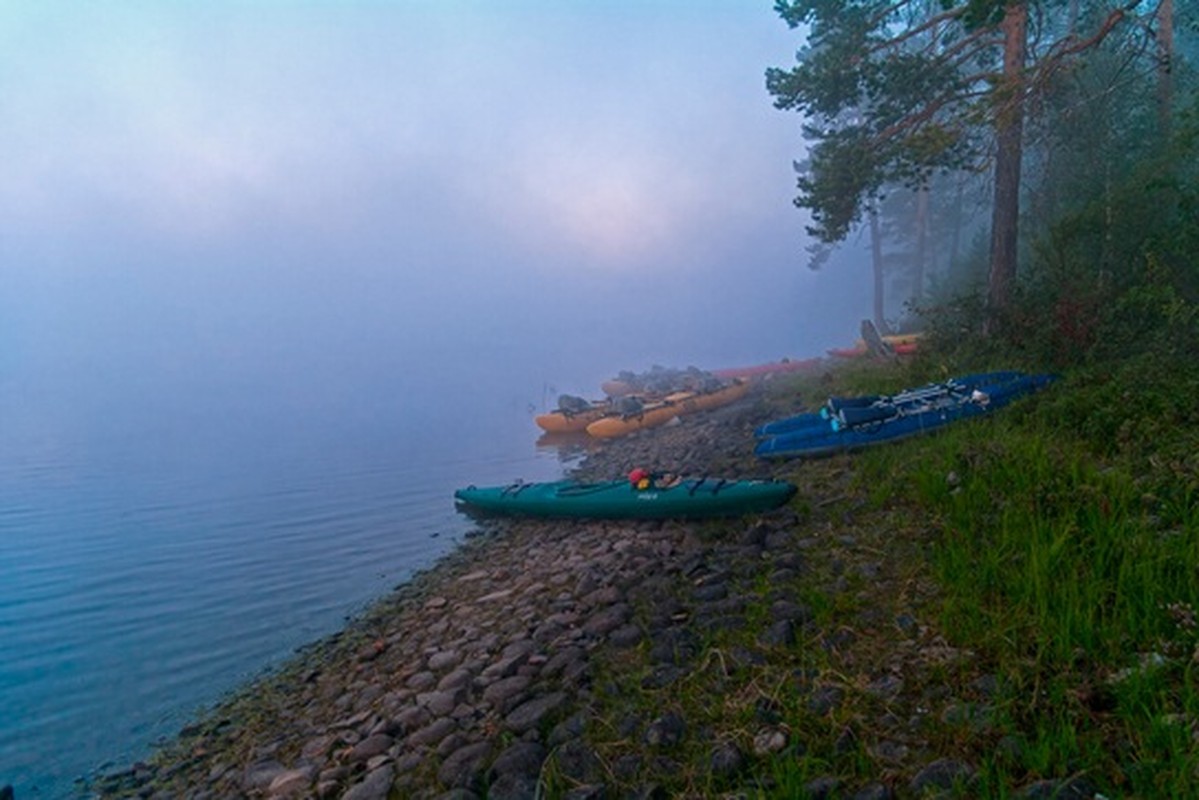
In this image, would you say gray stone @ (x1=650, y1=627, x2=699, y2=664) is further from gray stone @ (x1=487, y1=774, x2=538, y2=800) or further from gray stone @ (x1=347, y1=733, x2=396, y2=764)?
gray stone @ (x1=347, y1=733, x2=396, y2=764)

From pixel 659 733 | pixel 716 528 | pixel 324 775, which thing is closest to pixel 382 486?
pixel 716 528

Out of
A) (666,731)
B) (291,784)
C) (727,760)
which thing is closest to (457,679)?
(291,784)

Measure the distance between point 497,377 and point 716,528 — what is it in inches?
2283

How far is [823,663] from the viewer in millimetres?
3605

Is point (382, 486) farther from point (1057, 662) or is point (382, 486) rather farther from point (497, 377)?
point (497, 377)

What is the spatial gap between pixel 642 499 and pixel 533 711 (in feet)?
15.0

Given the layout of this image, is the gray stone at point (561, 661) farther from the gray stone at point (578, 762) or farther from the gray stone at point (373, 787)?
the gray stone at point (373, 787)

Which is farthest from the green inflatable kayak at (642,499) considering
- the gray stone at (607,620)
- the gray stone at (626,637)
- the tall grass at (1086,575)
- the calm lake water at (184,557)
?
the gray stone at (626,637)

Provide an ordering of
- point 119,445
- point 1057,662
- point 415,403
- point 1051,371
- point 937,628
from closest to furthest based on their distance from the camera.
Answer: point 1057,662 → point 937,628 → point 1051,371 → point 119,445 → point 415,403

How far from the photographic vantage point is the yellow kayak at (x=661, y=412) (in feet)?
67.3

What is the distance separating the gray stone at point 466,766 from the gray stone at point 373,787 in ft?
1.15

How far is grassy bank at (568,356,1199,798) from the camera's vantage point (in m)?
2.61

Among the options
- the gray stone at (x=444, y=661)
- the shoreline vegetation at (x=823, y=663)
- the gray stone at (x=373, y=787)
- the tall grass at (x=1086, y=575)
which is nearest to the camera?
the tall grass at (x=1086, y=575)

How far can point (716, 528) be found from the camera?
7.06m
